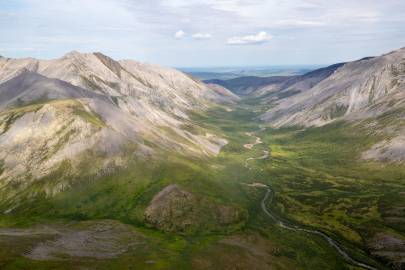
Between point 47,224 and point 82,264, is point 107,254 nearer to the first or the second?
point 82,264

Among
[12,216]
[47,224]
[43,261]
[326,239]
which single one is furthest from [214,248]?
[12,216]

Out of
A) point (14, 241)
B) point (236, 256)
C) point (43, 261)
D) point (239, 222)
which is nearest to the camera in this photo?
point (43, 261)

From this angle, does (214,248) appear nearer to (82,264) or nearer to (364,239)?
(82,264)

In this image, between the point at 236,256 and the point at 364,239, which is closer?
the point at 236,256

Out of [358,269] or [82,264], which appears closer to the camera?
[82,264]

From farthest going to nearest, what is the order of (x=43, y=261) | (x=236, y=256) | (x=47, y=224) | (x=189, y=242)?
(x=47, y=224)
(x=189, y=242)
(x=236, y=256)
(x=43, y=261)

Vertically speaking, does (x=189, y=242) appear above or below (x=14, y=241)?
below

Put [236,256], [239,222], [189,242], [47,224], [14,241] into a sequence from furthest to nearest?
[239,222] < [47,224] < [189,242] < [236,256] < [14,241]

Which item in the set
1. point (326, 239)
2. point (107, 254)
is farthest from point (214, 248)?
point (326, 239)

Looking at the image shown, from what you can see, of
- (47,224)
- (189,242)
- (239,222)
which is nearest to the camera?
(189,242)
